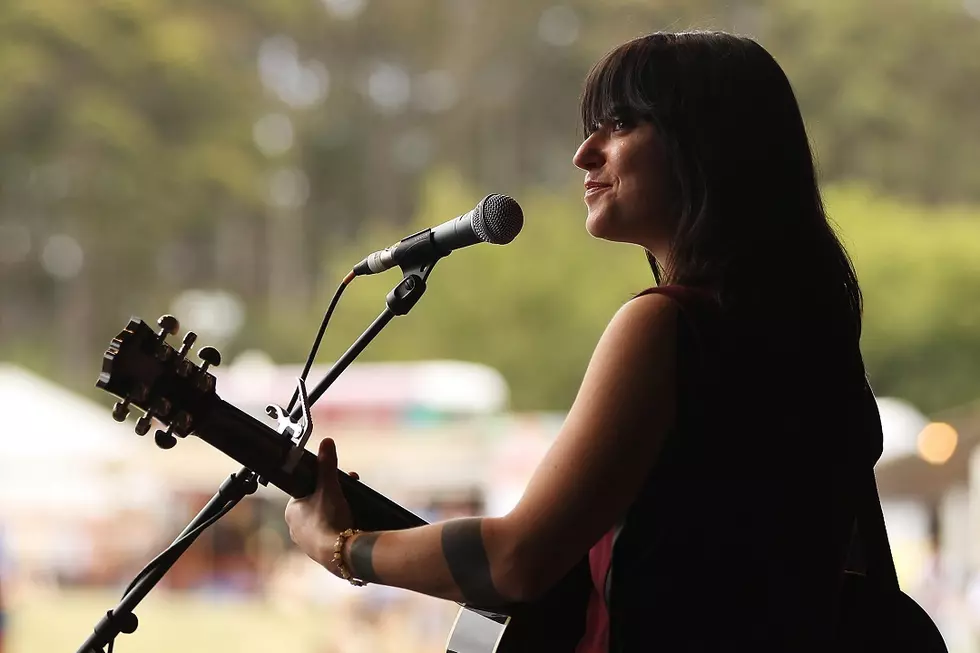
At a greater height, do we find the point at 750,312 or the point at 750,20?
the point at 750,20

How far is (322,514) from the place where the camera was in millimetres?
984

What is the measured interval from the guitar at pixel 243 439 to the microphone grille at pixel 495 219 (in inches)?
10.6

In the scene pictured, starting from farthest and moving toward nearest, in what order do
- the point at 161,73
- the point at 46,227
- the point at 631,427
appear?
the point at 161,73 < the point at 46,227 < the point at 631,427

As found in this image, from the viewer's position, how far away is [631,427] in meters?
0.82

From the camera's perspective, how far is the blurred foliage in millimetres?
6426

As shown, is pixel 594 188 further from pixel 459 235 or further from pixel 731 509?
pixel 731 509

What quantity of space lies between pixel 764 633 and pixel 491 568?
220 mm

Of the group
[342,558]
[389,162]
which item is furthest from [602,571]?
[389,162]

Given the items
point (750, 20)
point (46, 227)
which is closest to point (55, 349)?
point (46, 227)

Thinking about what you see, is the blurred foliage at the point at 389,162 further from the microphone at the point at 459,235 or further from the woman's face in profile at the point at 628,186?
the woman's face in profile at the point at 628,186

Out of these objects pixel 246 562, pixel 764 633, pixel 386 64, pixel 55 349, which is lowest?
pixel 764 633

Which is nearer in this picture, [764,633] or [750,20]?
[764,633]

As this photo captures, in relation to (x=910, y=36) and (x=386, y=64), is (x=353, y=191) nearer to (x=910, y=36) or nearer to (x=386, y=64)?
(x=386, y=64)

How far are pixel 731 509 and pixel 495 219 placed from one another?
1.23ft
